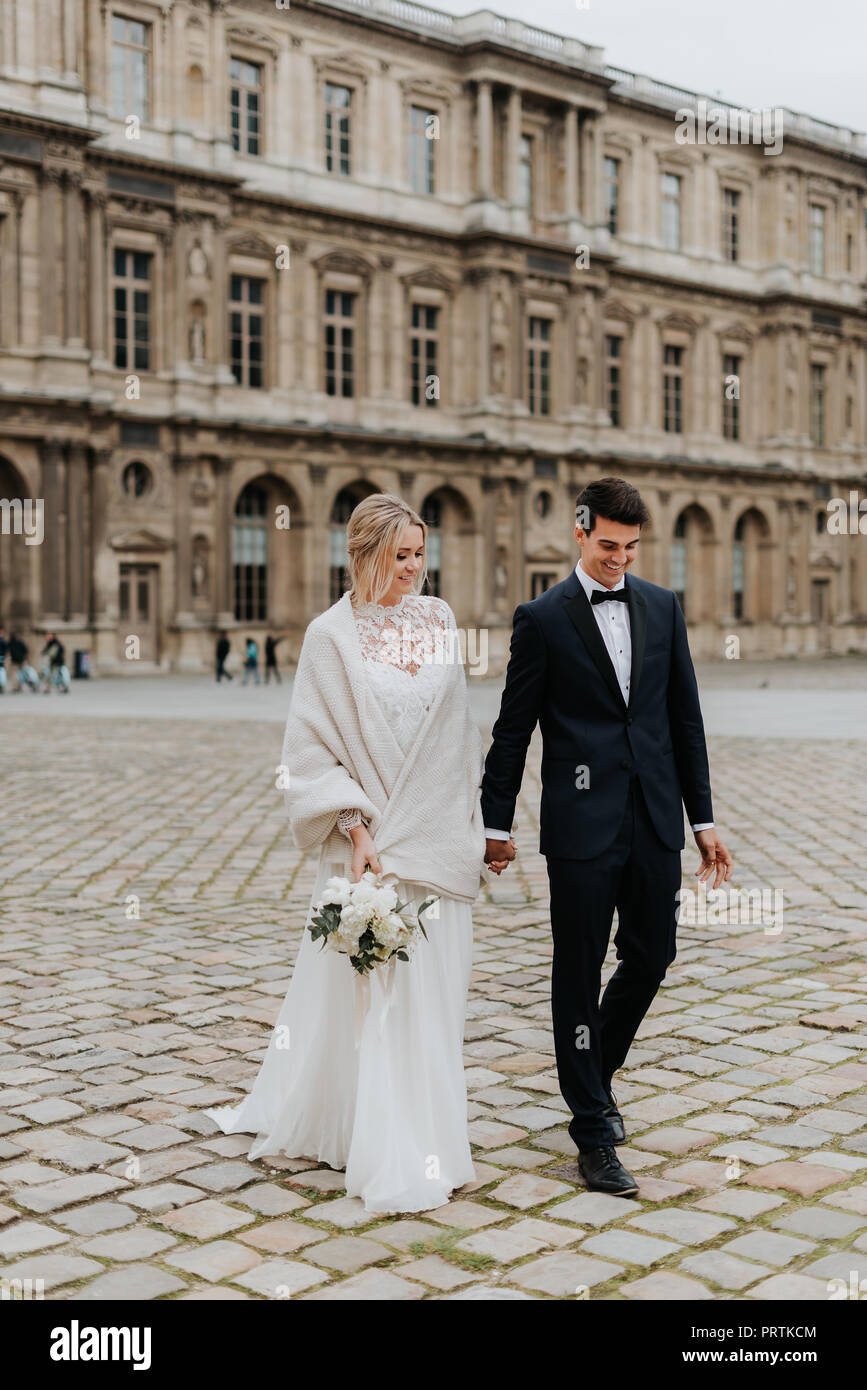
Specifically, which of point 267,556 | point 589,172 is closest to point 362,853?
point 267,556

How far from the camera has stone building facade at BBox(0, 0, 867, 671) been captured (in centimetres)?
3312

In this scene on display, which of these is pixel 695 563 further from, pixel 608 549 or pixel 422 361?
pixel 608 549

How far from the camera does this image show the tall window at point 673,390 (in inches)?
1912

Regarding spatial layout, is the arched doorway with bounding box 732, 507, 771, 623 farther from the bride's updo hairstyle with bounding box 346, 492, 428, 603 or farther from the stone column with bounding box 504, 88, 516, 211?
the bride's updo hairstyle with bounding box 346, 492, 428, 603

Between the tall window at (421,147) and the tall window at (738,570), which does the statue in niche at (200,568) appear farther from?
the tall window at (738,570)

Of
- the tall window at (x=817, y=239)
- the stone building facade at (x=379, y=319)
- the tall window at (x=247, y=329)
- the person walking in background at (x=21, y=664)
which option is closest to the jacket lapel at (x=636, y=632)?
the person walking in background at (x=21, y=664)

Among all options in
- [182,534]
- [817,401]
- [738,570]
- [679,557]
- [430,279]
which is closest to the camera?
[182,534]

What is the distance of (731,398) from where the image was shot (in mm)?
50750

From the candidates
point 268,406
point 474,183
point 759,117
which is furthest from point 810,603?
point 268,406

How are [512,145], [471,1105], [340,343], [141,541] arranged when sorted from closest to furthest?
[471,1105]
[141,541]
[340,343]
[512,145]

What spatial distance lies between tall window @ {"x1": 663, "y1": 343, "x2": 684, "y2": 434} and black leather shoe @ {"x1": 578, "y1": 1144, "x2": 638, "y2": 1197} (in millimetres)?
45487

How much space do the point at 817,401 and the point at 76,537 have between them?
30103mm

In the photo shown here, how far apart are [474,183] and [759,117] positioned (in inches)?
566

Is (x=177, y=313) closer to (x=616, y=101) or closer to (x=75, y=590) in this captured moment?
(x=75, y=590)
